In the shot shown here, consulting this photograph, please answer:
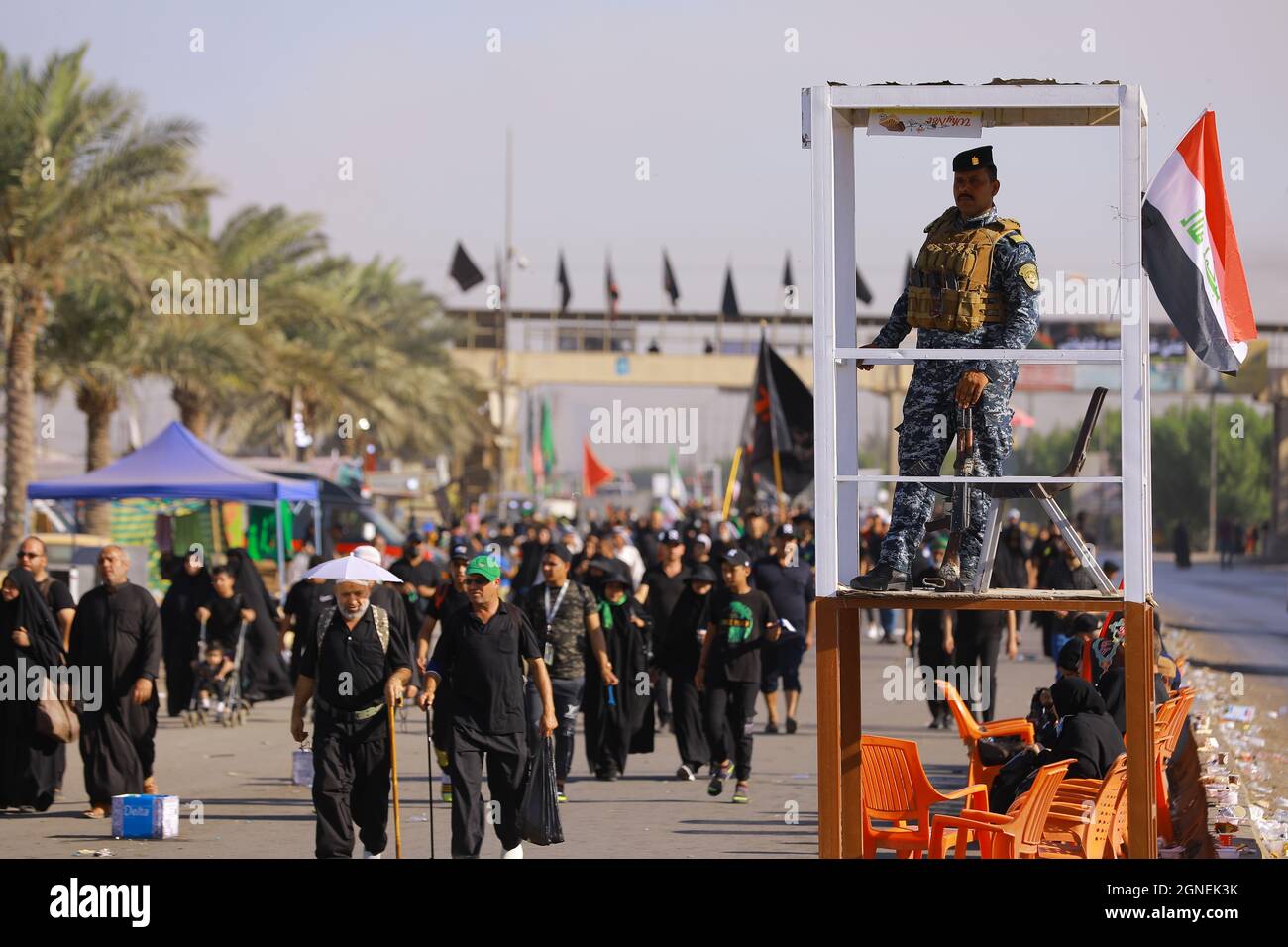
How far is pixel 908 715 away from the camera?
16.6m

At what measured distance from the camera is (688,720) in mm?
13086

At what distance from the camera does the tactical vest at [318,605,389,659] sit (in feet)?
29.3

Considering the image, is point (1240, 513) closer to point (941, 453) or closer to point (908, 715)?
point (908, 715)

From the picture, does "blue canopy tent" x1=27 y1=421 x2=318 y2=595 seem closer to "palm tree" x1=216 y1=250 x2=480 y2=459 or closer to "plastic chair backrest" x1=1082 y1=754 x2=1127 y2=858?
"palm tree" x1=216 y1=250 x2=480 y2=459

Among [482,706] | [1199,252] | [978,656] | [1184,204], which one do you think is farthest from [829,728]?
[978,656]

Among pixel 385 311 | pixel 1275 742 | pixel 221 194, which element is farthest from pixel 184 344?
pixel 1275 742

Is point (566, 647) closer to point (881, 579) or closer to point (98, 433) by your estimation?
point (881, 579)

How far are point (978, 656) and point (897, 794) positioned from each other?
6.78 meters

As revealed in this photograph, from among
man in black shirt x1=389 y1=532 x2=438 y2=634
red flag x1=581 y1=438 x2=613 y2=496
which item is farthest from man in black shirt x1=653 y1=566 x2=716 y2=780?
red flag x1=581 y1=438 x2=613 y2=496

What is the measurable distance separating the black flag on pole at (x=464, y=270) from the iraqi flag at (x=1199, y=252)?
5080cm

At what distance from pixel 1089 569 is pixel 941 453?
69cm

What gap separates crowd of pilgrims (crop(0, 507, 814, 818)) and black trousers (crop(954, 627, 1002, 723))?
1376mm
